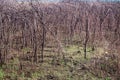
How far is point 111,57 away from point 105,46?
1332 millimetres

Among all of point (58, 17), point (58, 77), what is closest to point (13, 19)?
point (58, 77)

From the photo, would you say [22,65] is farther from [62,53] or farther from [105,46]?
[105,46]

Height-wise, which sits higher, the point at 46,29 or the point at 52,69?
the point at 46,29

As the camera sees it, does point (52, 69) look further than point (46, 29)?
No

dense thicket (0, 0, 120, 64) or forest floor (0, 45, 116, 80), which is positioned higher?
dense thicket (0, 0, 120, 64)

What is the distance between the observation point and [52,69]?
6648mm

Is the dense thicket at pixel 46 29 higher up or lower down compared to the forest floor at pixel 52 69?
higher up

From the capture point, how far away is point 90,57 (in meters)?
7.51

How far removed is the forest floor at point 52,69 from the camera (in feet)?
20.3

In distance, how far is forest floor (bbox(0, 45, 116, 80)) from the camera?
6.19 meters

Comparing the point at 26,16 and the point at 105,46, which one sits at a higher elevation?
the point at 26,16

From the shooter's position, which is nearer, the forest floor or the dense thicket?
the forest floor

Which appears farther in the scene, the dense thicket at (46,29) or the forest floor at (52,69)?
the dense thicket at (46,29)

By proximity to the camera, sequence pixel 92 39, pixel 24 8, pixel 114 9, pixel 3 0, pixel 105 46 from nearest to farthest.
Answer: pixel 3 0 < pixel 24 8 < pixel 105 46 < pixel 92 39 < pixel 114 9
